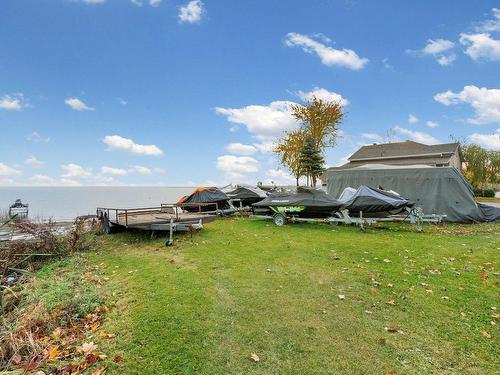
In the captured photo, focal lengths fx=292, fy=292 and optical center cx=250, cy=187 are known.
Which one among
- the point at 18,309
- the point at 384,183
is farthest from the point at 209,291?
the point at 384,183

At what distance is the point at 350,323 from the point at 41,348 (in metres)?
3.96

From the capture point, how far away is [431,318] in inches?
163

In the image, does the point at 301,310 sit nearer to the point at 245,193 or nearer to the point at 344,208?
the point at 344,208

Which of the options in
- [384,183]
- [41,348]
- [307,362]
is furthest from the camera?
[384,183]

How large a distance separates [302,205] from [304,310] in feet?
28.4

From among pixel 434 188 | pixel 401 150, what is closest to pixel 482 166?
pixel 401 150

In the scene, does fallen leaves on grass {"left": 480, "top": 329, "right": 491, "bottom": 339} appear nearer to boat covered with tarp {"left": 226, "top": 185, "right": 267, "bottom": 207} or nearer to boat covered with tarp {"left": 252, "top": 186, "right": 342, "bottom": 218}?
boat covered with tarp {"left": 252, "top": 186, "right": 342, "bottom": 218}

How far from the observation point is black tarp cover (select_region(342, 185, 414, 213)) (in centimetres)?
1150

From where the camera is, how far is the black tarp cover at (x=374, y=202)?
11.5 meters

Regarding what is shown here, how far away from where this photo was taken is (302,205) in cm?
1285

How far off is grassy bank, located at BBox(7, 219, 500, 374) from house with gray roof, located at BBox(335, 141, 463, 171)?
2708cm

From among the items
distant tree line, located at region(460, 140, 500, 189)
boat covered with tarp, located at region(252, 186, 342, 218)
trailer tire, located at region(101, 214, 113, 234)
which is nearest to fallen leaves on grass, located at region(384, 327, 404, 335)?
boat covered with tarp, located at region(252, 186, 342, 218)

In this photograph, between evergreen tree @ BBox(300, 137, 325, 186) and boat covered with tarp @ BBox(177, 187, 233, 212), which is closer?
boat covered with tarp @ BBox(177, 187, 233, 212)

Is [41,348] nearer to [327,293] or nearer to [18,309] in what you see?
[18,309]
